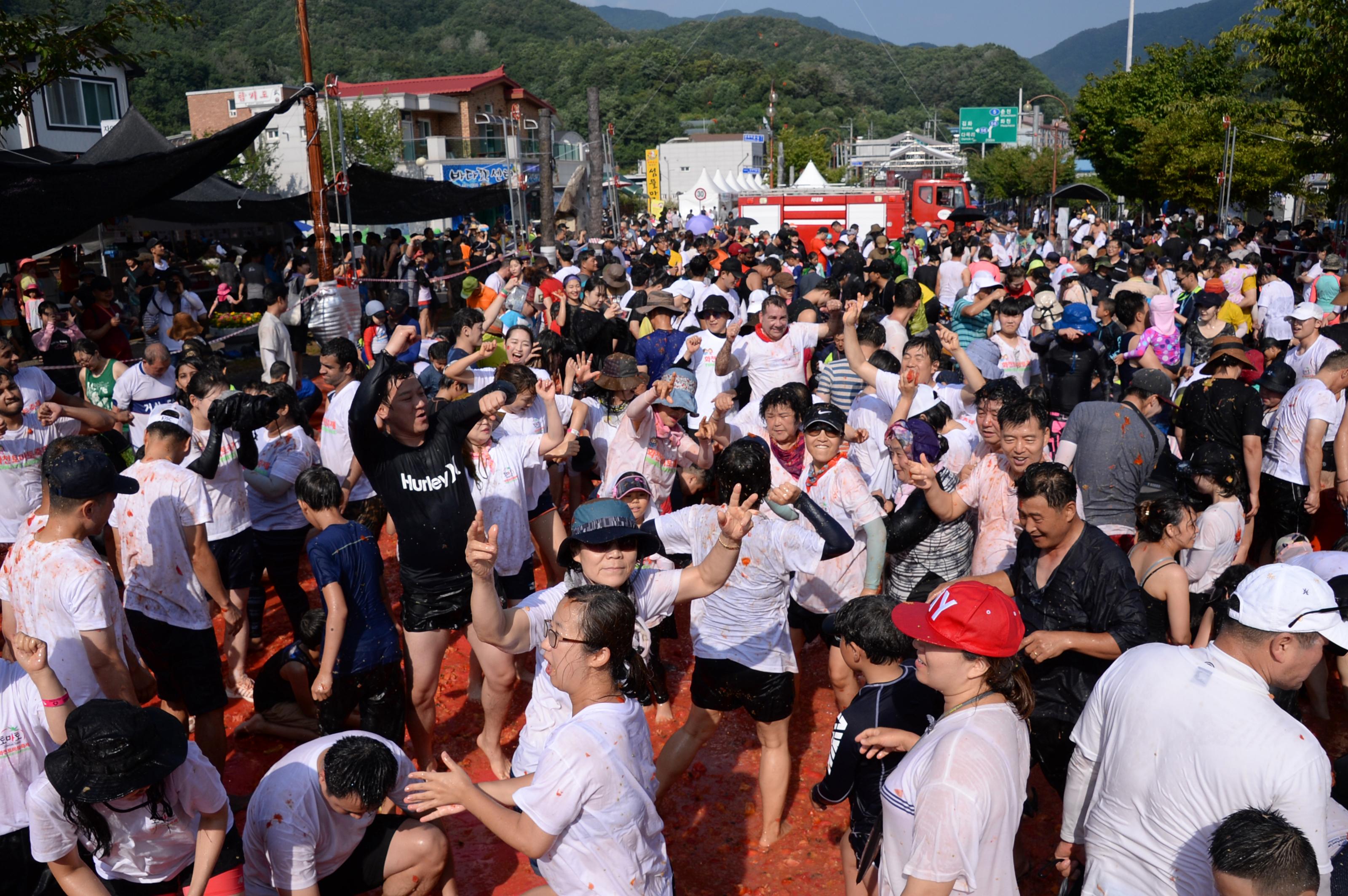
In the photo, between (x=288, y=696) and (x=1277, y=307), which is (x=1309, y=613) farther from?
(x=1277, y=307)

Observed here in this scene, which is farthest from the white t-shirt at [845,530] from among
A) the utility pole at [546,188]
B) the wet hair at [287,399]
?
the utility pole at [546,188]

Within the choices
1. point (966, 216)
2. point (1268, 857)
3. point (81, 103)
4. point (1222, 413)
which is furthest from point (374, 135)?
point (1268, 857)

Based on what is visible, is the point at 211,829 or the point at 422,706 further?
the point at 422,706

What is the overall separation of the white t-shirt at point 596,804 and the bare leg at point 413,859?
1118 mm

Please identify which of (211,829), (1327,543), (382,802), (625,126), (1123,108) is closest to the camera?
(211,829)

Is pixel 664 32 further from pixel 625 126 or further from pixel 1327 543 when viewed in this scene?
pixel 1327 543

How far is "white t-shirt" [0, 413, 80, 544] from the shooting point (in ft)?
18.5

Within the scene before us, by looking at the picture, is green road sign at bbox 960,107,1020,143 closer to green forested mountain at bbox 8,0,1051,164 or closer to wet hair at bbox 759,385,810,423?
green forested mountain at bbox 8,0,1051,164

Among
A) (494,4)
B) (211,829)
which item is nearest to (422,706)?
(211,829)

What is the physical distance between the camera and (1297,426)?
19.8ft

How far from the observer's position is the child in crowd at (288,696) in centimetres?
502

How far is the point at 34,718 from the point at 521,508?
2.34 metres

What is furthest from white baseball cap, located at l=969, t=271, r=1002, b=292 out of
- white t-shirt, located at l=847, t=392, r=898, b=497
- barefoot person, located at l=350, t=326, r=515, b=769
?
barefoot person, located at l=350, t=326, r=515, b=769

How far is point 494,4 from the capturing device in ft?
435
